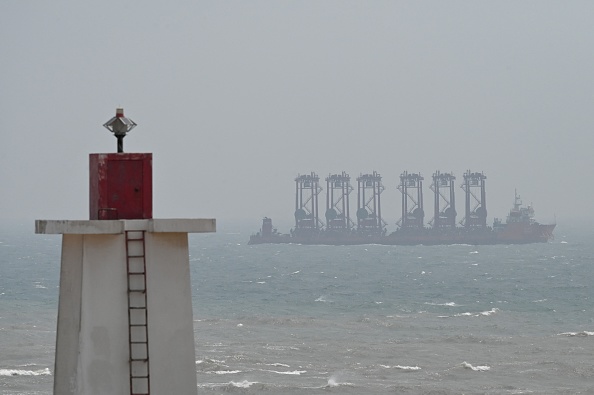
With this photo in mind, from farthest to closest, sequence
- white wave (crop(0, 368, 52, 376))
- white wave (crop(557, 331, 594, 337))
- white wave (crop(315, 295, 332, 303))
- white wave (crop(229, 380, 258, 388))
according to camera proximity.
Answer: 1. white wave (crop(315, 295, 332, 303))
2. white wave (crop(557, 331, 594, 337))
3. white wave (crop(0, 368, 52, 376))
4. white wave (crop(229, 380, 258, 388))

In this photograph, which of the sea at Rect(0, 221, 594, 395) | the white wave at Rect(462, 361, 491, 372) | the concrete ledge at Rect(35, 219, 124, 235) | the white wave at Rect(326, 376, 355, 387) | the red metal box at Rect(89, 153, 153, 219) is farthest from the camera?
the white wave at Rect(462, 361, 491, 372)

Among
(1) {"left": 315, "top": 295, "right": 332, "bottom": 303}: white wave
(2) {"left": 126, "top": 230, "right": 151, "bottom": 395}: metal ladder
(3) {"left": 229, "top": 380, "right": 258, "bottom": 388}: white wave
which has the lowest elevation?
(1) {"left": 315, "top": 295, "right": 332, "bottom": 303}: white wave

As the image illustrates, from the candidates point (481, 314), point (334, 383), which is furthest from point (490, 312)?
point (334, 383)

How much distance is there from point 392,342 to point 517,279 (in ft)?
129

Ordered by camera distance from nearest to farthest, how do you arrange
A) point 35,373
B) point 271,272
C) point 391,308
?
1. point 35,373
2. point 391,308
3. point 271,272

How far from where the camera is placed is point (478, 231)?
144 m

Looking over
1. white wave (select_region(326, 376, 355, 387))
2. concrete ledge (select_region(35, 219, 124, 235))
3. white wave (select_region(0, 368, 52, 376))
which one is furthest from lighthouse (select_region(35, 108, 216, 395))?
white wave (select_region(0, 368, 52, 376))

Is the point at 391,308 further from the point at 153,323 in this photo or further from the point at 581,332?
the point at 153,323

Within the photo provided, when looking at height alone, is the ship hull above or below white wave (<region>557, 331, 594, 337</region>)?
above

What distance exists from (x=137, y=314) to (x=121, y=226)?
443mm

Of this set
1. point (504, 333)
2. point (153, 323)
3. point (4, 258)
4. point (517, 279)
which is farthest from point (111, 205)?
point (4, 258)

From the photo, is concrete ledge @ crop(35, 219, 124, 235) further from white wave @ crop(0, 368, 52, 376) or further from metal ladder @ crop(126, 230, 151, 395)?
white wave @ crop(0, 368, 52, 376)

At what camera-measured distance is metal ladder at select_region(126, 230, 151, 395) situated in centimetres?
555

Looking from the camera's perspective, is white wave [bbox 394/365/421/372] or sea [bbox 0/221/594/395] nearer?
sea [bbox 0/221/594/395]
